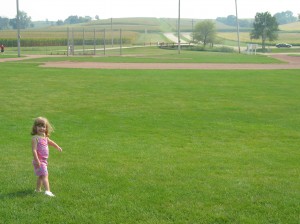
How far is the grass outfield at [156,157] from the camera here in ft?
20.2

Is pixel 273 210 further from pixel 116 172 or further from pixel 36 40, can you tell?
pixel 36 40

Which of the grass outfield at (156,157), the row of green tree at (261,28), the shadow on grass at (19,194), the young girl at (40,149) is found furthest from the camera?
the row of green tree at (261,28)

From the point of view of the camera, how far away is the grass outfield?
615 centimetres

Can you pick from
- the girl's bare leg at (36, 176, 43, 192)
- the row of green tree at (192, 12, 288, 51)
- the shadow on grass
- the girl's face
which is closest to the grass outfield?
the shadow on grass

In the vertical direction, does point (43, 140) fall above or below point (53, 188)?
above

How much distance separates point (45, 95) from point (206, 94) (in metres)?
6.60

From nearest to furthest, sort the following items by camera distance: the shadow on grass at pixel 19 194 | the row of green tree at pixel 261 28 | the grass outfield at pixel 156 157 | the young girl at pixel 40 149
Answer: the grass outfield at pixel 156 157
the shadow on grass at pixel 19 194
the young girl at pixel 40 149
the row of green tree at pixel 261 28

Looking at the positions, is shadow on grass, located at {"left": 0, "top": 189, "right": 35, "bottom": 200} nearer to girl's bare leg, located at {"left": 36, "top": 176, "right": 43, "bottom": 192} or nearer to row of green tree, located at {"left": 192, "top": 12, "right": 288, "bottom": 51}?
girl's bare leg, located at {"left": 36, "top": 176, "right": 43, "bottom": 192}

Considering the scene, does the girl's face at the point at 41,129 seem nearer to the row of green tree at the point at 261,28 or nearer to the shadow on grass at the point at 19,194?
the shadow on grass at the point at 19,194

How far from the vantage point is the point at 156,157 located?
915 cm

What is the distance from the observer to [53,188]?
7.03 m

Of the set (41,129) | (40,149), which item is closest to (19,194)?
(40,149)

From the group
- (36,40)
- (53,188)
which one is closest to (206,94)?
(53,188)

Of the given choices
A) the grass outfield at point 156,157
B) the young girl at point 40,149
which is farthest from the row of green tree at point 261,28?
the young girl at point 40,149
